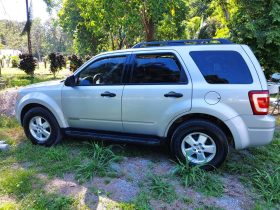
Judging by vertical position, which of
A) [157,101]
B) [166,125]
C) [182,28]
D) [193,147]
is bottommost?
[193,147]

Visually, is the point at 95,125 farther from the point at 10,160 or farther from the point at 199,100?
the point at 199,100

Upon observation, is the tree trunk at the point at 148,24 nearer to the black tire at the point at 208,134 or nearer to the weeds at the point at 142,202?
the black tire at the point at 208,134

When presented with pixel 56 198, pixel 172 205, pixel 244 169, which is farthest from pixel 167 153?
pixel 56 198

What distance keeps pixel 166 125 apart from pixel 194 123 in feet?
1.42

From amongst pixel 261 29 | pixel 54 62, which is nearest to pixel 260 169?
pixel 261 29

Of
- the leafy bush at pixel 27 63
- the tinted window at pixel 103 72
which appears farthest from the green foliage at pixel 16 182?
the leafy bush at pixel 27 63

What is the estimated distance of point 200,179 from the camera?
4207mm

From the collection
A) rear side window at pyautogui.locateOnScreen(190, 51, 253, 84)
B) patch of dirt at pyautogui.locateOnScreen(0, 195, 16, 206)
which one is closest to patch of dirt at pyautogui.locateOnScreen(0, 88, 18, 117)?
patch of dirt at pyautogui.locateOnScreen(0, 195, 16, 206)

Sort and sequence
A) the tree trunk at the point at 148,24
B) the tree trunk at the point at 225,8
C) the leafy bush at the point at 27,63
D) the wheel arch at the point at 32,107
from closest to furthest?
the wheel arch at the point at 32,107 → the tree trunk at the point at 225,8 → the tree trunk at the point at 148,24 → the leafy bush at the point at 27,63

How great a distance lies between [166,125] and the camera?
4.62 metres

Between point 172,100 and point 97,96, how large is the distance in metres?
1.26

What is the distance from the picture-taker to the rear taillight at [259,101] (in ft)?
13.5

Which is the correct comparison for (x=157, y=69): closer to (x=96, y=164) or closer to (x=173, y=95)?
(x=173, y=95)

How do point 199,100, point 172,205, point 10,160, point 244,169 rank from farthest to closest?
point 10,160 → point 244,169 → point 199,100 → point 172,205
